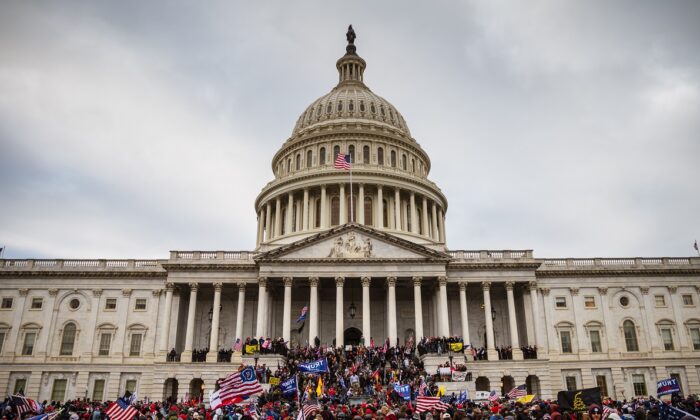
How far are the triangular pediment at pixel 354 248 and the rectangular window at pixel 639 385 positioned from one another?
69.6 ft

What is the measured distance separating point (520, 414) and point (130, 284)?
47.1 meters

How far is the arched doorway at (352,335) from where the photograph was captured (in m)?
53.1

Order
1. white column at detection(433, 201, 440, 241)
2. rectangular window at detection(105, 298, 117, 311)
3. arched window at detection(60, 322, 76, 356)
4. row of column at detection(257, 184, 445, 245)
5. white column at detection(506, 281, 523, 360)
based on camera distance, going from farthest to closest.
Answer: white column at detection(433, 201, 440, 241) → row of column at detection(257, 184, 445, 245) → rectangular window at detection(105, 298, 117, 311) → arched window at detection(60, 322, 76, 356) → white column at detection(506, 281, 523, 360)

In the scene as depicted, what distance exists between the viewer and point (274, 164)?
250 feet

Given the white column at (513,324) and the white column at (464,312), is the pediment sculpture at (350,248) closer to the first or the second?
the white column at (464,312)

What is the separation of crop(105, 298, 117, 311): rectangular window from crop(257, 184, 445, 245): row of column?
19562 mm

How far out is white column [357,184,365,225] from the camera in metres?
62.7

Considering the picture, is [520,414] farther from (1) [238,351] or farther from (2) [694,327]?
(2) [694,327]

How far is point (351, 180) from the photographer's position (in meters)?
60.6

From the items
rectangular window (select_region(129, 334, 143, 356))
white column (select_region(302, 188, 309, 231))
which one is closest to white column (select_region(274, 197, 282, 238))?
white column (select_region(302, 188, 309, 231))

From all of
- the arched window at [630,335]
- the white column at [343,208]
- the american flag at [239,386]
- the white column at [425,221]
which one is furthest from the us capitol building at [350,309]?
the american flag at [239,386]

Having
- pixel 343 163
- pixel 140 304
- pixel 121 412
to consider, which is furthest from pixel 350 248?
pixel 121 412

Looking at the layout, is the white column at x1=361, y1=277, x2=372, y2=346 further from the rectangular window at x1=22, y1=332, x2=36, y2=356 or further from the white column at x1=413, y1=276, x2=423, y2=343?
the rectangular window at x1=22, y1=332, x2=36, y2=356

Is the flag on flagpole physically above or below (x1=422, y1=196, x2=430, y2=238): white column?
above
